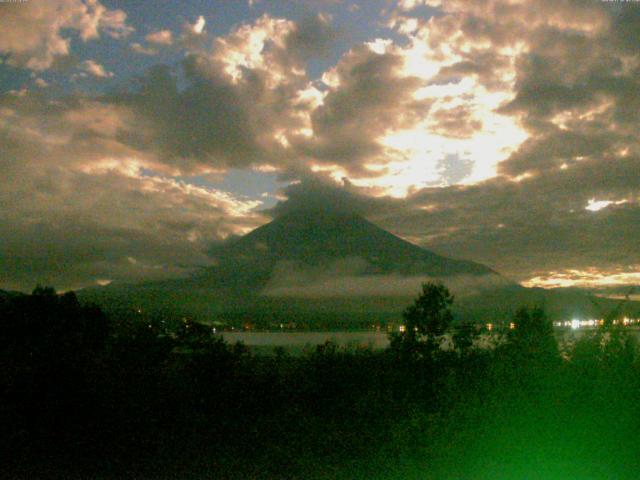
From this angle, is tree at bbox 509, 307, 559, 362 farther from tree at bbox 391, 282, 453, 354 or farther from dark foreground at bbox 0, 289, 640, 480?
tree at bbox 391, 282, 453, 354

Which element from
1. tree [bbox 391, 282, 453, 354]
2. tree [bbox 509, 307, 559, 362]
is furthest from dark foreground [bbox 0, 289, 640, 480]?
tree [bbox 391, 282, 453, 354]

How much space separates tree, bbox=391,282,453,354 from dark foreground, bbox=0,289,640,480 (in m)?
5.31

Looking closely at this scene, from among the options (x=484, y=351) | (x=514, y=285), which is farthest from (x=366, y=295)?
(x=484, y=351)

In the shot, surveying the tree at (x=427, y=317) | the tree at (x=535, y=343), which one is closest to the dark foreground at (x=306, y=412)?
the tree at (x=535, y=343)

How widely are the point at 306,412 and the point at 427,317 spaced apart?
8584 mm

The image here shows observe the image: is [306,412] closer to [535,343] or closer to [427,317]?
[535,343]

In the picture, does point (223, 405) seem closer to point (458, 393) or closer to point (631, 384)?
point (458, 393)

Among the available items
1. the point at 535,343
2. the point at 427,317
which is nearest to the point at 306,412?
the point at 535,343

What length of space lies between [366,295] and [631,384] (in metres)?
78.4

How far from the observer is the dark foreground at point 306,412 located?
333 inches

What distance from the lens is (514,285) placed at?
8669cm

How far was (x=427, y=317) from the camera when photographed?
19234 millimetres

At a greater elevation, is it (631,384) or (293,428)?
(631,384)

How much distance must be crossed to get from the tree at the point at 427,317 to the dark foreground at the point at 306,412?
5.31m
